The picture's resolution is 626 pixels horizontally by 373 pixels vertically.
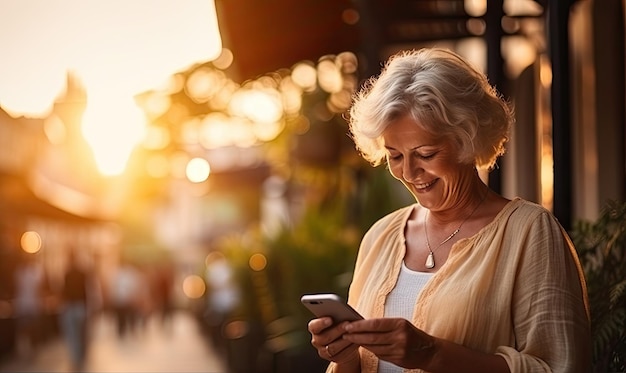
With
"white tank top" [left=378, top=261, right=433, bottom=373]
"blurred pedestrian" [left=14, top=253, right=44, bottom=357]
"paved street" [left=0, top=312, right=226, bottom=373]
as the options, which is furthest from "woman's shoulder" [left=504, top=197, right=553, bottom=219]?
"blurred pedestrian" [left=14, top=253, right=44, bottom=357]

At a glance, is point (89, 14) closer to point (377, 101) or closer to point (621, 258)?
point (621, 258)

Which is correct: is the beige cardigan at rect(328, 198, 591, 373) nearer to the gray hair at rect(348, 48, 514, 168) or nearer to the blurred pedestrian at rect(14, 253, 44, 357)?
the gray hair at rect(348, 48, 514, 168)

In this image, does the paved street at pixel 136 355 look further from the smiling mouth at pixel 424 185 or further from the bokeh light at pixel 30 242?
the smiling mouth at pixel 424 185

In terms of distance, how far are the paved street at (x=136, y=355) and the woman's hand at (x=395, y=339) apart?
11595 mm

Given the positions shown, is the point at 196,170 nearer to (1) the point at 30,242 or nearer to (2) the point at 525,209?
(1) the point at 30,242

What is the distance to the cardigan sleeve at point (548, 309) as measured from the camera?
9.05 feet

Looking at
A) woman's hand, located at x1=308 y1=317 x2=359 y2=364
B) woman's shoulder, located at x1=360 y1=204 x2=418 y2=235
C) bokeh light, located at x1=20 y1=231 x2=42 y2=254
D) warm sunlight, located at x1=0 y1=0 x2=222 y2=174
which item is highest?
warm sunlight, located at x1=0 y1=0 x2=222 y2=174

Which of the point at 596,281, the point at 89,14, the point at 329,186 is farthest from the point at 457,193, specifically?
the point at 329,186

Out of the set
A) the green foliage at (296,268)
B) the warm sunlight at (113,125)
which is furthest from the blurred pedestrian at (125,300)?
the green foliage at (296,268)

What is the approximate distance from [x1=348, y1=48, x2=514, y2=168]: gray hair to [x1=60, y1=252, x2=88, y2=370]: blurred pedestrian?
11903mm

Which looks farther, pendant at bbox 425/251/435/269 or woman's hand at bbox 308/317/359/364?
pendant at bbox 425/251/435/269

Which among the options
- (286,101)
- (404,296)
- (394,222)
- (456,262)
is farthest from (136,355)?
(456,262)

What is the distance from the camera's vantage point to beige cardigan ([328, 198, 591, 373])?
2.76 m

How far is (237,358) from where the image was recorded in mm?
12320
